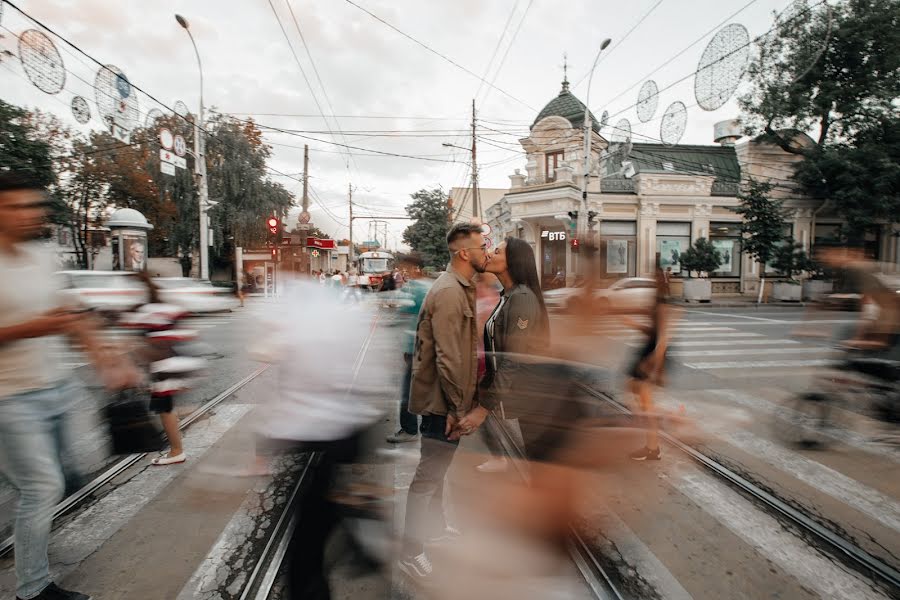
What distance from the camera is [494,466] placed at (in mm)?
4402

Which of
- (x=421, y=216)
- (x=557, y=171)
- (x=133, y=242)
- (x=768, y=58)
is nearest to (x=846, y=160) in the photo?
(x=768, y=58)

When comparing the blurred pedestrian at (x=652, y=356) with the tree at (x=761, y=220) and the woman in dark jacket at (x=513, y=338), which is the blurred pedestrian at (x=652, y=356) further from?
the tree at (x=761, y=220)

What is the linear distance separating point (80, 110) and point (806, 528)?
51.2ft

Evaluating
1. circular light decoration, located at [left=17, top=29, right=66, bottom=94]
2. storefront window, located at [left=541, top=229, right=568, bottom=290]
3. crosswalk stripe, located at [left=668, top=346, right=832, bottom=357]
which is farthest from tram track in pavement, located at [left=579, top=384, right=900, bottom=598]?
storefront window, located at [left=541, top=229, right=568, bottom=290]

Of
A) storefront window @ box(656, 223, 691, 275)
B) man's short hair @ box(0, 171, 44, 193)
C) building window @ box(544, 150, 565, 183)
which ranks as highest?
building window @ box(544, 150, 565, 183)

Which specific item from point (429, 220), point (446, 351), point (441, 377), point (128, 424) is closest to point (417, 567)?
point (441, 377)

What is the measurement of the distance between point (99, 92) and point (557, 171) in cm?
2027

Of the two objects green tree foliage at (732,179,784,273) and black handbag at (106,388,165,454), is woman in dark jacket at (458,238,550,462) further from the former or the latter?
green tree foliage at (732,179,784,273)

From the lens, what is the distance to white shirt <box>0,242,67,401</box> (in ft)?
7.14

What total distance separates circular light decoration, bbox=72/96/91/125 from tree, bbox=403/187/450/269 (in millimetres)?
23735

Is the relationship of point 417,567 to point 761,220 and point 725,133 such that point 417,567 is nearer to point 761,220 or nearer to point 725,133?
point 761,220

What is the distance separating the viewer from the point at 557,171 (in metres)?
25.6

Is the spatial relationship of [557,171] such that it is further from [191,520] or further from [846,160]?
[191,520]

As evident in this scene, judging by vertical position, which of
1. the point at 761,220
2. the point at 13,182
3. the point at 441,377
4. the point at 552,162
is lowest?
the point at 441,377
